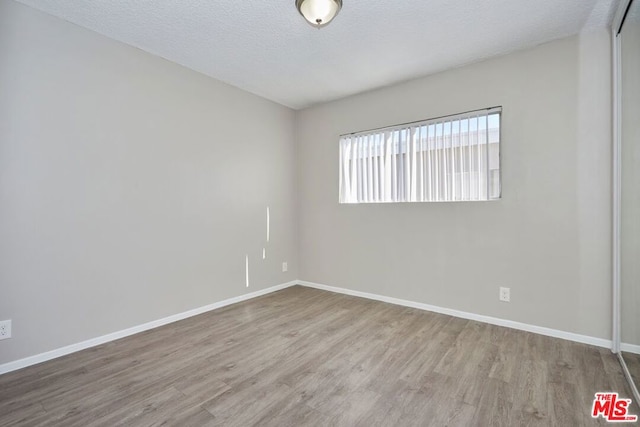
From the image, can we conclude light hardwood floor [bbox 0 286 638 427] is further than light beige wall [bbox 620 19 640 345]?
No

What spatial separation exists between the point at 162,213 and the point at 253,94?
6.21ft

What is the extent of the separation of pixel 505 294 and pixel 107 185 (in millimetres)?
3715

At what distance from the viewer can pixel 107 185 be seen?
247 centimetres

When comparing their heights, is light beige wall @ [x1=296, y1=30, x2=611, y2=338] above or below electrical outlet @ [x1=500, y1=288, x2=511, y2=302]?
above

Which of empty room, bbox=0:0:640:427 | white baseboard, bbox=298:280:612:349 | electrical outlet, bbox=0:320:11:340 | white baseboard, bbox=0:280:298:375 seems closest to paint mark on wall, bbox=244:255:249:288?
empty room, bbox=0:0:640:427

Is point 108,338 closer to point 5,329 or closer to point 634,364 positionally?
point 5,329

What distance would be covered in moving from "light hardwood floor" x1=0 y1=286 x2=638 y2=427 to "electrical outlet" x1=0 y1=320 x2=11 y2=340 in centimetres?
26

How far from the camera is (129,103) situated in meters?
2.60

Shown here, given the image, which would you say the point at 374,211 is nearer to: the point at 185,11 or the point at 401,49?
the point at 401,49

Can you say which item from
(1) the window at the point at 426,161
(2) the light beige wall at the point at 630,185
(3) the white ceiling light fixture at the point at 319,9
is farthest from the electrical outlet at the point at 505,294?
(3) the white ceiling light fixture at the point at 319,9

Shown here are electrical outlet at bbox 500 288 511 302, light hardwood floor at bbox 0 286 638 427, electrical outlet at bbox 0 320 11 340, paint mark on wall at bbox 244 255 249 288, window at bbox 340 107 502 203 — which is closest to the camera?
light hardwood floor at bbox 0 286 638 427

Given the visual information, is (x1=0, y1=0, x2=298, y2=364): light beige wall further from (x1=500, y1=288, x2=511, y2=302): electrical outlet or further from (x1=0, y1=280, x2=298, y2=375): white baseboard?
(x1=500, y1=288, x2=511, y2=302): electrical outlet

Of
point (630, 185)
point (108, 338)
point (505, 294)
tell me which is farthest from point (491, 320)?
point (108, 338)

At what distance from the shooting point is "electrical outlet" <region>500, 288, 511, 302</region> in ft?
8.93
